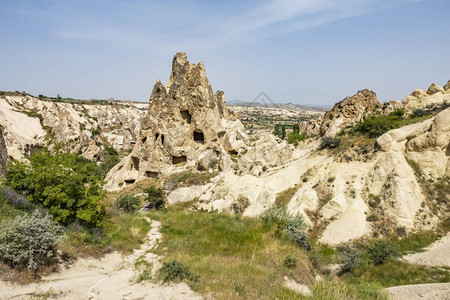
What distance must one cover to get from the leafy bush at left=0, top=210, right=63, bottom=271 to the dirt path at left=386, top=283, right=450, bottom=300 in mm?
8834

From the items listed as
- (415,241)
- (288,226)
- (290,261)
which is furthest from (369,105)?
(290,261)

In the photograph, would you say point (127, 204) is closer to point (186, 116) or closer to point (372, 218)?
point (372, 218)

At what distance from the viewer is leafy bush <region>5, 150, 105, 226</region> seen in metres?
8.00

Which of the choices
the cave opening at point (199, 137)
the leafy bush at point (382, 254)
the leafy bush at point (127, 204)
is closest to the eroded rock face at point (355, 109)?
the cave opening at point (199, 137)

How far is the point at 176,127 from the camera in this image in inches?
1237

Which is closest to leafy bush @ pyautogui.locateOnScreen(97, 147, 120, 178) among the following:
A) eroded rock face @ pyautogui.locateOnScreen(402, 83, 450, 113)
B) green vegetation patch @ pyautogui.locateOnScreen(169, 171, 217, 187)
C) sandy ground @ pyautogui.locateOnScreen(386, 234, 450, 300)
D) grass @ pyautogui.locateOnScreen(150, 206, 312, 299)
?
green vegetation patch @ pyautogui.locateOnScreen(169, 171, 217, 187)

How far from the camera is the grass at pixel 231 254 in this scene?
5.66 m

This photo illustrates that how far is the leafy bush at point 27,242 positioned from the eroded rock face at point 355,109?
2703 cm

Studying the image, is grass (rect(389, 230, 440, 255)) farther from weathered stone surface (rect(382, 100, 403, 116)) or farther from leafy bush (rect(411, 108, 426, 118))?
weathered stone surface (rect(382, 100, 403, 116))

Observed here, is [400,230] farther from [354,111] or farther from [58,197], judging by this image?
[354,111]

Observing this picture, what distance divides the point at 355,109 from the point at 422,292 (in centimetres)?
2610

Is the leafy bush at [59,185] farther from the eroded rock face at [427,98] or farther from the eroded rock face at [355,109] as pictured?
the eroded rock face at [427,98]

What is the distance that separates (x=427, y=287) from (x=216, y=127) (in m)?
26.2

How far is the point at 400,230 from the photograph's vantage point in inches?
532
